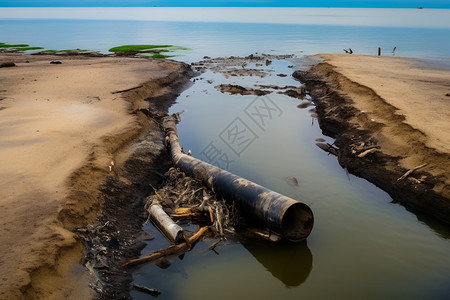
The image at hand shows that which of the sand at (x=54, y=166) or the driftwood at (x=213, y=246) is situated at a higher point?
the sand at (x=54, y=166)

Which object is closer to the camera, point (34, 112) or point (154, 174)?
point (154, 174)

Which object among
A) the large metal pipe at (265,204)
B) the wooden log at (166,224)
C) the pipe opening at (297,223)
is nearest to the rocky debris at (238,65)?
the large metal pipe at (265,204)

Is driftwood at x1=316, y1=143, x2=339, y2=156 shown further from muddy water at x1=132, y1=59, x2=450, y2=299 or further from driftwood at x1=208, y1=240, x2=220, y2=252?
driftwood at x1=208, y1=240, x2=220, y2=252

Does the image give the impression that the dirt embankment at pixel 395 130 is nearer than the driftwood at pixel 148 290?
No

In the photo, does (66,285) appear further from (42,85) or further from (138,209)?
(42,85)

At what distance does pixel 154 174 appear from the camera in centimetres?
1016

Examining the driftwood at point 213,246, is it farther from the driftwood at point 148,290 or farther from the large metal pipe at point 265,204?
the driftwood at point 148,290

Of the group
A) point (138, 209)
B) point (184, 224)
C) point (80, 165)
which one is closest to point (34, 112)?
point (80, 165)

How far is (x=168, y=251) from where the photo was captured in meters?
6.88

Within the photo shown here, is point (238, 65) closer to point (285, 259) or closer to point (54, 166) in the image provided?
point (54, 166)

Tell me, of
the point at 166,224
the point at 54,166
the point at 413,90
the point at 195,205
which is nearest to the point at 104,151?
the point at 54,166

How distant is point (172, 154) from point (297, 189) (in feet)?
12.8

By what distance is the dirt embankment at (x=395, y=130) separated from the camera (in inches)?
351

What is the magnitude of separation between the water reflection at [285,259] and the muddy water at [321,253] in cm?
2
